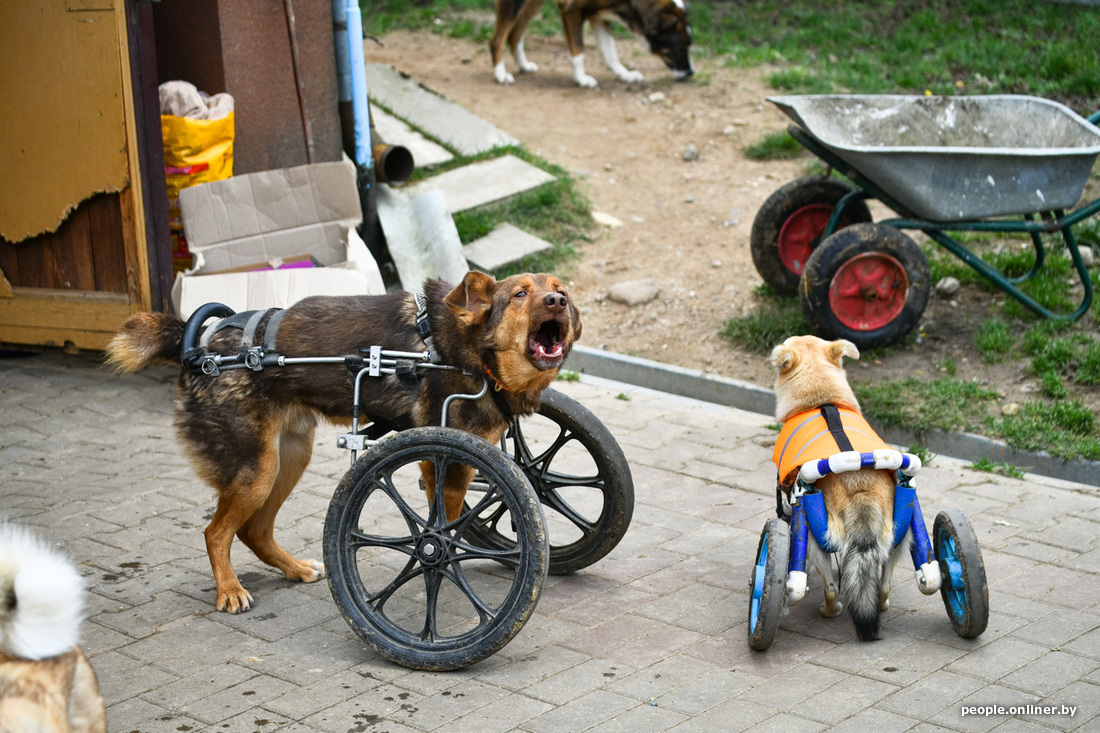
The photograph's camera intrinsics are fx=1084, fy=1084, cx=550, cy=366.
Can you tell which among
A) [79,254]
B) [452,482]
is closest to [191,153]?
[79,254]

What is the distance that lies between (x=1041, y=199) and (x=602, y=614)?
4.09 m

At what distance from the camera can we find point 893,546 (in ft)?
13.3

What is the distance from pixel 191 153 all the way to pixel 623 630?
448 cm

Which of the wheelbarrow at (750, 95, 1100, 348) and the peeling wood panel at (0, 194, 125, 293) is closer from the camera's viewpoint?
the wheelbarrow at (750, 95, 1100, 348)

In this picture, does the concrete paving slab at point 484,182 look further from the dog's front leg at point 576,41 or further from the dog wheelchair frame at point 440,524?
the dog wheelchair frame at point 440,524

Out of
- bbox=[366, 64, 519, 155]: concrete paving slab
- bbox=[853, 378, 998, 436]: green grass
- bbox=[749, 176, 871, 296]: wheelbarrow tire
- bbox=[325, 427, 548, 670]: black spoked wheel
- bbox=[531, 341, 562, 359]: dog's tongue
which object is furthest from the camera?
bbox=[366, 64, 519, 155]: concrete paving slab

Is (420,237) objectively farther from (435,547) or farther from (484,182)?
(435,547)

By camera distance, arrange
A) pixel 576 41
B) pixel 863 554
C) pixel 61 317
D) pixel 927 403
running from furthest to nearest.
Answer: pixel 576 41 → pixel 61 317 → pixel 927 403 → pixel 863 554

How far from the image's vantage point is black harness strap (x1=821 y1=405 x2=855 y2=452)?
4047 mm

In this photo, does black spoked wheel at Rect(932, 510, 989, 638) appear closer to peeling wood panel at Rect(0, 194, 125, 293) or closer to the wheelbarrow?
the wheelbarrow

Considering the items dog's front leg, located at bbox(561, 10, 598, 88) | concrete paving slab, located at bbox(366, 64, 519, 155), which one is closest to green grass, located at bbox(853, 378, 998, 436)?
concrete paving slab, located at bbox(366, 64, 519, 155)

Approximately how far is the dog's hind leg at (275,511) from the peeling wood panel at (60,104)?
114 inches

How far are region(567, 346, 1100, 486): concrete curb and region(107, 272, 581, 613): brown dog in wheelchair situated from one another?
3.10 metres

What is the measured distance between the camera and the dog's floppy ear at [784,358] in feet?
15.0
